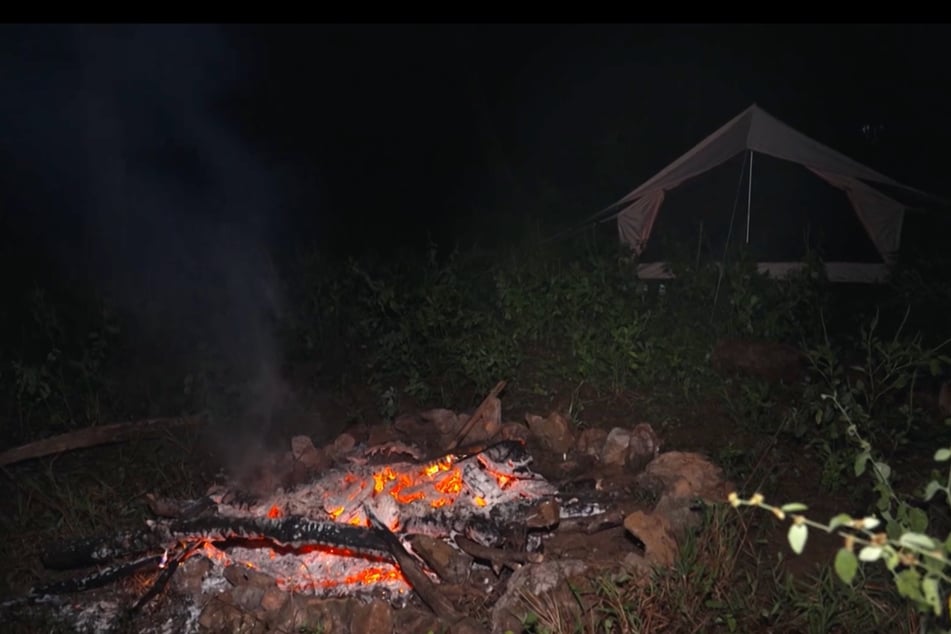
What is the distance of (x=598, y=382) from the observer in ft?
16.9

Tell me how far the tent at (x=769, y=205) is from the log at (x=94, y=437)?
4814mm

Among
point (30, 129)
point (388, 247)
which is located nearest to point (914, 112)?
point (388, 247)

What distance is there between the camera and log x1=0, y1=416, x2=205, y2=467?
4.69 meters

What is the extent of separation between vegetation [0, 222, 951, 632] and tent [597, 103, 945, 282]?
885 mm

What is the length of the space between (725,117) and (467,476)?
13.9 m

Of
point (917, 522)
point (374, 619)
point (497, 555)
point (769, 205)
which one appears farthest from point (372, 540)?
point (769, 205)

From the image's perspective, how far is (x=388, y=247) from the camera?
12398 mm

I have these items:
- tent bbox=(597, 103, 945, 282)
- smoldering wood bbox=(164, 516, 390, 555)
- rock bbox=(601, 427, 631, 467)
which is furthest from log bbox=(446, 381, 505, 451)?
tent bbox=(597, 103, 945, 282)

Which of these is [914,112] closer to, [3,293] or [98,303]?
[98,303]

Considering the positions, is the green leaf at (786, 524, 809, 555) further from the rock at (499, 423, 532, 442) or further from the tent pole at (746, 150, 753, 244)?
the tent pole at (746, 150, 753, 244)

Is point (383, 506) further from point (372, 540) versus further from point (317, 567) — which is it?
point (317, 567)

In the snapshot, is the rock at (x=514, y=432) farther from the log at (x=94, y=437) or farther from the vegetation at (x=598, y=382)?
the log at (x=94, y=437)

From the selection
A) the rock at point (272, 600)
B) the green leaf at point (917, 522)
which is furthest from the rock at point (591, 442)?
the green leaf at point (917, 522)

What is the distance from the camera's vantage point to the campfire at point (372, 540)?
3379 mm
